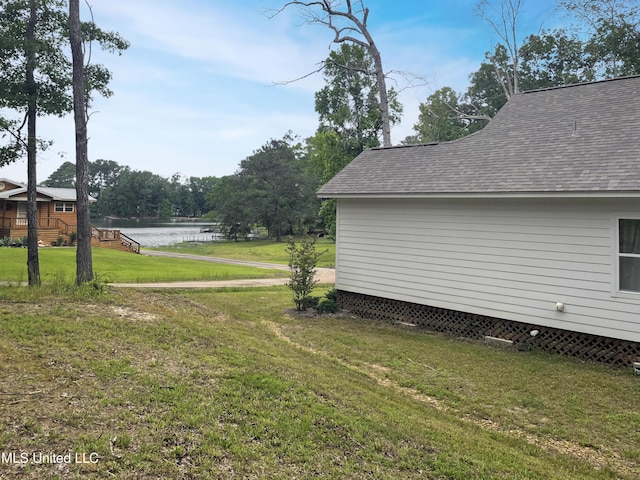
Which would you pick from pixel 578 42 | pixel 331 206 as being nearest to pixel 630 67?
pixel 578 42

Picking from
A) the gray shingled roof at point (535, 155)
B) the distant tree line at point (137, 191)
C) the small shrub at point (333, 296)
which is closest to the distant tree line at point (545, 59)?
the gray shingled roof at point (535, 155)

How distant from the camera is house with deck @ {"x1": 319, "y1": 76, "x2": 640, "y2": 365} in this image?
723 cm

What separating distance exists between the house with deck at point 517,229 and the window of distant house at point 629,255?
0.02 metres

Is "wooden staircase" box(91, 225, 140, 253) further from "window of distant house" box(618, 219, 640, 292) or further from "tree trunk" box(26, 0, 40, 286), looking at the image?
"window of distant house" box(618, 219, 640, 292)

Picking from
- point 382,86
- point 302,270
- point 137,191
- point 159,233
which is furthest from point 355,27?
point 137,191

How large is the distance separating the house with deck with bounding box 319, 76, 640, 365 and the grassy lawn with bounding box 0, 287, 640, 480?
994 millimetres

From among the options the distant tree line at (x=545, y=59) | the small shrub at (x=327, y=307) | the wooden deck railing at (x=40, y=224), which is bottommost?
the small shrub at (x=327, y=307)

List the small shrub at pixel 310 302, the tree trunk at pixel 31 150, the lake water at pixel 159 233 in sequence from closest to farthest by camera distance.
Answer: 1. the tree trunk at pixel 31 150
2. the small shrub at pixel 310 302
3. the lake water at pixel 159 233

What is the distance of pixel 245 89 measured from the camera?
21953 millimetres

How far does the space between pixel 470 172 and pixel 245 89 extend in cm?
1578

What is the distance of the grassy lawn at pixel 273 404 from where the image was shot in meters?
3.04

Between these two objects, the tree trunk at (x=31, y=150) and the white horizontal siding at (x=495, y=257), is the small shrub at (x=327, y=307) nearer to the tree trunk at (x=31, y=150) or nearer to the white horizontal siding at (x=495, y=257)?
the white horizontal siding at (x=495, y=257)

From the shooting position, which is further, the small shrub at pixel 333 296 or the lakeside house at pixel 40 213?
the lakeside house at pixel 40 213

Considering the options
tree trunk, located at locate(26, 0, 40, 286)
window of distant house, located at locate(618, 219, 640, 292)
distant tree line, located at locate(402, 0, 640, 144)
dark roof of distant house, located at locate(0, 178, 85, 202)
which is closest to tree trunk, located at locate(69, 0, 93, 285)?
tree trunk, located at locate(26, 0, 40, 286)
